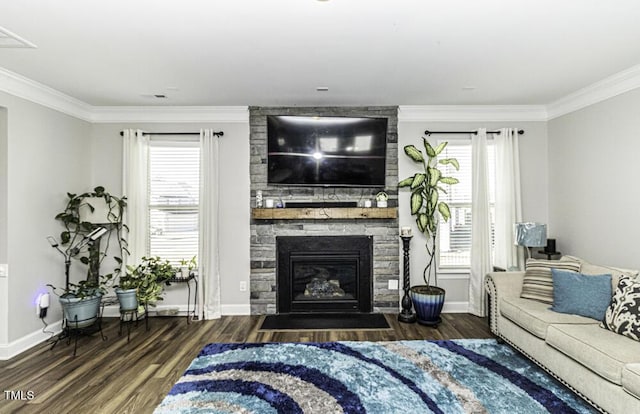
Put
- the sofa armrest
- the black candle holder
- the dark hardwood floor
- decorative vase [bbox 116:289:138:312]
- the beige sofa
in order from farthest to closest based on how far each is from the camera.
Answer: the black candle holder, decorative vase [bbox 116:289:138:312], the sofa armrest, the dark hardwood floor, the beige sofa

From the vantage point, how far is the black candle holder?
3.77 metres

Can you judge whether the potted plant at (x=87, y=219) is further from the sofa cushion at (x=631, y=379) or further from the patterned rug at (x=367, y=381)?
the sofa cushion at (x=631, y=379)

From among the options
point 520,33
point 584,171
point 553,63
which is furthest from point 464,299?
point 520,33

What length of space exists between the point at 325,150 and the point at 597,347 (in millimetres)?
3065

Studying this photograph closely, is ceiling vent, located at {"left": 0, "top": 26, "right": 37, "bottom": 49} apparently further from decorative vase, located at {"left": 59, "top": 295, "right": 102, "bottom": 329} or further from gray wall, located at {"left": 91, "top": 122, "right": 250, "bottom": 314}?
decorative vase, located at {"left": 59, "top": 295, "right": 102, "bottom": 329}

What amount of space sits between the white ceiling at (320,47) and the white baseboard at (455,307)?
2.63 metres

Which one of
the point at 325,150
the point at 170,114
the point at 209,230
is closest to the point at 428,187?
the point at 325,150

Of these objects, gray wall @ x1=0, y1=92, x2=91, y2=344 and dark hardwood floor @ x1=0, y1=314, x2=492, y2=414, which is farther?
gray wall @ x1=0, y1=92, x2=91, y2=344

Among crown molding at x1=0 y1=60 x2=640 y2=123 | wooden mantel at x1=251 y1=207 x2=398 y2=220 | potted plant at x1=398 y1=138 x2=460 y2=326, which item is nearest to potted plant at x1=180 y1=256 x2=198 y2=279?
wooden mantel at x1=251 y1=207 x2=398 y2=220

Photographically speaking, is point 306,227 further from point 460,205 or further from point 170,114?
point 170,114

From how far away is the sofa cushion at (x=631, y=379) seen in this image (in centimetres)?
180

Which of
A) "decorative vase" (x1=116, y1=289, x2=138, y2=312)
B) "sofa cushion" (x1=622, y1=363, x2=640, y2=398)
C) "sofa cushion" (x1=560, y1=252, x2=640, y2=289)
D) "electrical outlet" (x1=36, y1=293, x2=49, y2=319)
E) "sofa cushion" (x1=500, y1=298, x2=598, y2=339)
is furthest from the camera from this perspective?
"decorative vase" (x1=116, y1=289, x2=138, y2=312)

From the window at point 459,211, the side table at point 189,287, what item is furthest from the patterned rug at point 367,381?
the window at point 459,211

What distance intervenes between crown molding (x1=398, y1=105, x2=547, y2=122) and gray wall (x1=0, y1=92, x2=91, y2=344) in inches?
162
